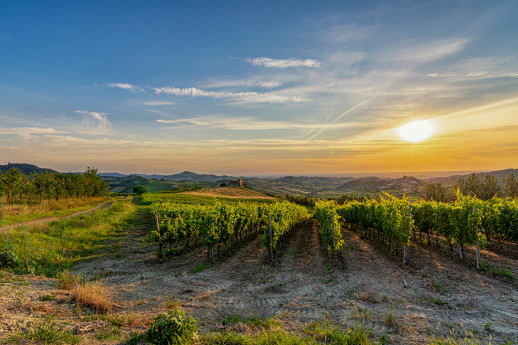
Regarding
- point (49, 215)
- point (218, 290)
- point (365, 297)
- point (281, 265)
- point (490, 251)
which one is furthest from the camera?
point (49, 215)

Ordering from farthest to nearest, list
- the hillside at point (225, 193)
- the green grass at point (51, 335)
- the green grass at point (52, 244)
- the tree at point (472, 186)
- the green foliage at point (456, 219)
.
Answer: the hillside at point (225, 193) < the tree at point (472, 186) < the green foliage at point (456, 219) < the green grass at point (52, 244) < the green grass at point (51, 335)

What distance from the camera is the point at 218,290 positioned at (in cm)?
959

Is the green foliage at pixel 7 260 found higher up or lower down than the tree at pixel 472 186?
lower down

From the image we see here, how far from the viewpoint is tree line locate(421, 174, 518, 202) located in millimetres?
44219

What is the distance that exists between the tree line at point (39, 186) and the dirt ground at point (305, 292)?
29.6 m

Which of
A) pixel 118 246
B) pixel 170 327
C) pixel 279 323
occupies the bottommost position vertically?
pixel 118 246

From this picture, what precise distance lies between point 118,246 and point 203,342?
48.6 feet

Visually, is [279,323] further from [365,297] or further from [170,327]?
[365,297]

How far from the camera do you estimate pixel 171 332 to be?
17.1 feet

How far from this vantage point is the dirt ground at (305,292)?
21.2ft

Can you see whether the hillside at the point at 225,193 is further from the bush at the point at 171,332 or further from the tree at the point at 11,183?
the bush at the point at 171,332

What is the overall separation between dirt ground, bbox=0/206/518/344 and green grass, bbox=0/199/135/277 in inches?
59.3

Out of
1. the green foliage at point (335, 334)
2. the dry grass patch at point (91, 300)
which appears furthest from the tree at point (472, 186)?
the dry grass patch at point (91, 300)

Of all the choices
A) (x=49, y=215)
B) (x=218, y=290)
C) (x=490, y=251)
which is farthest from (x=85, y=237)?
A: (x=490, y=251)
